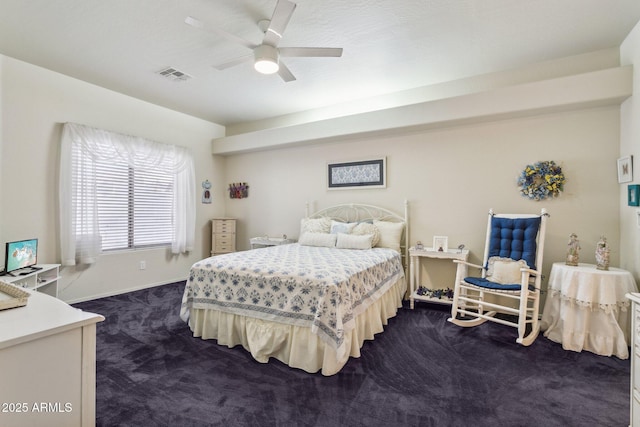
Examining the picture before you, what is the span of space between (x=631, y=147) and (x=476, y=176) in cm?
134

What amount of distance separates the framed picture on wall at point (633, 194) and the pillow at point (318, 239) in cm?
296

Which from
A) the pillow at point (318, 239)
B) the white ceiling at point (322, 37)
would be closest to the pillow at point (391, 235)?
the pillow at point (318, 239)

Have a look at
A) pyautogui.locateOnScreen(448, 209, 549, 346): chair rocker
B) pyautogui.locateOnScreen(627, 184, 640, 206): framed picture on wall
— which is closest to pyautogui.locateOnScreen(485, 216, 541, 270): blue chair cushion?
pyautogui.locateOnScreen(448, 209, 549, 346): chair rocker

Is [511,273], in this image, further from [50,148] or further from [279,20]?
[50,148]

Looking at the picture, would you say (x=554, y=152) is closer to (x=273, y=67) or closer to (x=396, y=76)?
(x=396, y=76)

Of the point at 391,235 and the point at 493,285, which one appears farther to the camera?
the point at 391,235

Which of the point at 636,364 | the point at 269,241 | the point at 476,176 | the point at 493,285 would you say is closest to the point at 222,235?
the point at 269,241

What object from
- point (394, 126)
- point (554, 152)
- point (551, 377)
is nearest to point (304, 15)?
point (394, 126)

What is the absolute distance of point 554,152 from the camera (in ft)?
11.0

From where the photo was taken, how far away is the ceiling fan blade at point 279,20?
2.04 m

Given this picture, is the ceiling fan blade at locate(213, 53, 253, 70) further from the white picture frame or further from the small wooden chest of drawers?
the small wooden chest of drawers

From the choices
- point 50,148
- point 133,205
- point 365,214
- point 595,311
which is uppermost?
point 50,148

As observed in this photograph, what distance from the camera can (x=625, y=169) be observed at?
9.38 feet

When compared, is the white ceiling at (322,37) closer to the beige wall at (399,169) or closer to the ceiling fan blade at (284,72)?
the ceiling fan blade at (284,72)
